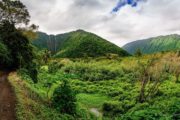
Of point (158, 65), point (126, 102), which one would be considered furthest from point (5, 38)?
point (158, 65)

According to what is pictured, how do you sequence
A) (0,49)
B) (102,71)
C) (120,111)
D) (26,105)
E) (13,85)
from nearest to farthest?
(26,105)
(13,85)
(0,49)
(120,111)
(102,71)

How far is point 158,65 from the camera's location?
183ft

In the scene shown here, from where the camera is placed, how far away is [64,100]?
2756 centimetres

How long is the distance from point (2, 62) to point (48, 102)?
46.0 feet

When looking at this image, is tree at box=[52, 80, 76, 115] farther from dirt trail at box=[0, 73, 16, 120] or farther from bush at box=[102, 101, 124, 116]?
bush at box=[102, 101, 124, 116]

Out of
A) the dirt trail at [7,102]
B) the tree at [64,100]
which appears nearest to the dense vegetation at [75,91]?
the tree at [64,100]

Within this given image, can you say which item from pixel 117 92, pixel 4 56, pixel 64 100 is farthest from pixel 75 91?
pixel 64 100

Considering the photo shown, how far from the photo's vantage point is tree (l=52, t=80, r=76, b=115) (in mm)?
27141

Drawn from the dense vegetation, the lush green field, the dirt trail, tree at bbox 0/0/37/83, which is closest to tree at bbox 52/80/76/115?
the dense vegetation

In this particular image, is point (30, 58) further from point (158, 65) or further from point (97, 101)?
point (158, 65)

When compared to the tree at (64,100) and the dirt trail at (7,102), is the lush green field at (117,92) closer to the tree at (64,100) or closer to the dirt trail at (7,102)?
the tree at (64,100)

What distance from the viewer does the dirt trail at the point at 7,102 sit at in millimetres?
18691

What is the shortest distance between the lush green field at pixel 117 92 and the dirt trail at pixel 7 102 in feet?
9.30

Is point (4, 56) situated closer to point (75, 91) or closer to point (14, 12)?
point (14, 12)
